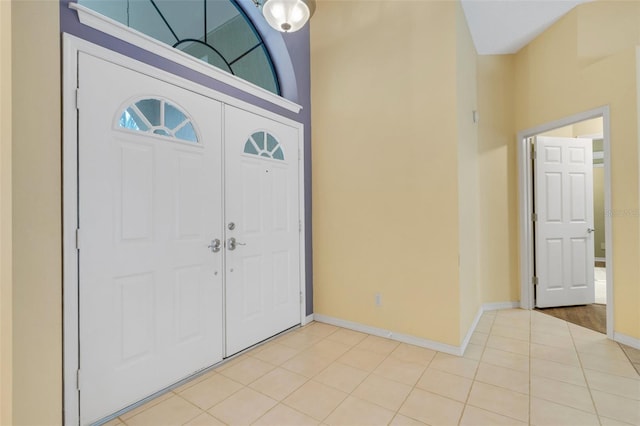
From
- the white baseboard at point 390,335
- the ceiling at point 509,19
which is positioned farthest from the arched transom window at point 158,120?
the ceiling at point 509,19

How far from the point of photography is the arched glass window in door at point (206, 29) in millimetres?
2209

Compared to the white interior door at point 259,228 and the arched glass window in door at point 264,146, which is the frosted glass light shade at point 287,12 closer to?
the white interior door at point 259,228

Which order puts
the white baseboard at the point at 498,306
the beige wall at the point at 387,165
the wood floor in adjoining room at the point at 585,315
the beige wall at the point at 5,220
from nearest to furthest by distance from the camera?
the beige wall at the point at 5,220 → the beige wall at the point at 387,165 → the wood floor in adjoining room at the point at 585,315 → the white baseboard at the point at 498,306

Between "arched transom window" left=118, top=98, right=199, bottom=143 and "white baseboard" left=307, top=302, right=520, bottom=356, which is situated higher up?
"arched transom window" left=118, top=98, right=199, bottom=143

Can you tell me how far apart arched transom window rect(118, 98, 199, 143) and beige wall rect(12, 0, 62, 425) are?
373 millimetres

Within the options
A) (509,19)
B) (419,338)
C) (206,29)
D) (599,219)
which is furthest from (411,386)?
(599,219)

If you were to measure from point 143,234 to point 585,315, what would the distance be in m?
4.48

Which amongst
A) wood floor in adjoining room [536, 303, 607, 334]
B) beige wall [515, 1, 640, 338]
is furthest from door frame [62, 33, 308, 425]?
wood floor in adjoining room [536, 303, 607, 334]

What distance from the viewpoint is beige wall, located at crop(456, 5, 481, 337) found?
100 inches

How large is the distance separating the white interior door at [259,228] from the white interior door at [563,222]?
2.97 meters

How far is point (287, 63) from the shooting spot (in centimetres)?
308

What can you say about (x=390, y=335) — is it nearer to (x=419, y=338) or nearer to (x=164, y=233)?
(x=419, y=338)

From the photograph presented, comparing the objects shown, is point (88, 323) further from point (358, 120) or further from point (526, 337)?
point (526, 337)

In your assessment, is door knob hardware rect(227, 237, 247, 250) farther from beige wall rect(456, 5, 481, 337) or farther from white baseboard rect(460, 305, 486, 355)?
white baseboard rect(460, 305, 486, 355)
